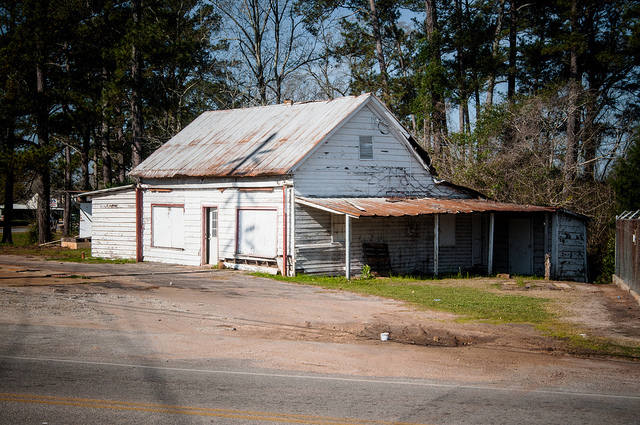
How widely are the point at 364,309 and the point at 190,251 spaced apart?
1062cm

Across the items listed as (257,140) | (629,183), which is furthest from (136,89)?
(629,183)

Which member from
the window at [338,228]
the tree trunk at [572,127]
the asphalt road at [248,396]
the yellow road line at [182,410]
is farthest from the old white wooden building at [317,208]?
the yellow road line at [182,410]

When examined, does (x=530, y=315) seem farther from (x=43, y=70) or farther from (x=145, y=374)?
(x=43, y=70)

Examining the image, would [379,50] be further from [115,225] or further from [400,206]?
[115,225]

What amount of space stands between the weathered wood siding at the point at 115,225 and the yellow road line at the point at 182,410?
1809 cm

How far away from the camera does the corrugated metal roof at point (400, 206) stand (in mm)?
18031

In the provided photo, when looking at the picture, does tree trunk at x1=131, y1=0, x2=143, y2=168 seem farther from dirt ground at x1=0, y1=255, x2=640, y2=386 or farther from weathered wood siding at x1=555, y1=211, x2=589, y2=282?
weathered wood siding at x1=555, y1=211, x2=589, y2=282

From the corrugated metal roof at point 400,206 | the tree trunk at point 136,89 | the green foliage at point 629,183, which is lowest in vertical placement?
the corrugated metal roof at point 400,206

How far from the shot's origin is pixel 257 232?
20000 mm

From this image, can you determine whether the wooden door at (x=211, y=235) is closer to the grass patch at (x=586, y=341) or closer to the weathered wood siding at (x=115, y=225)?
the weathered wood siding at (x=115, y=225)

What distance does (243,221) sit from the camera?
20500 millimetres

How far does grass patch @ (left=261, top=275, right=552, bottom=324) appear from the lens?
498 inches

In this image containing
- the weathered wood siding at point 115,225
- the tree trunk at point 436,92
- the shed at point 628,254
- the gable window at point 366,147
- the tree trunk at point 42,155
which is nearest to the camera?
the shed at point 628,254

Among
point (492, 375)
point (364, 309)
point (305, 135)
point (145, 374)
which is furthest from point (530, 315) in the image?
point (305, 135)
